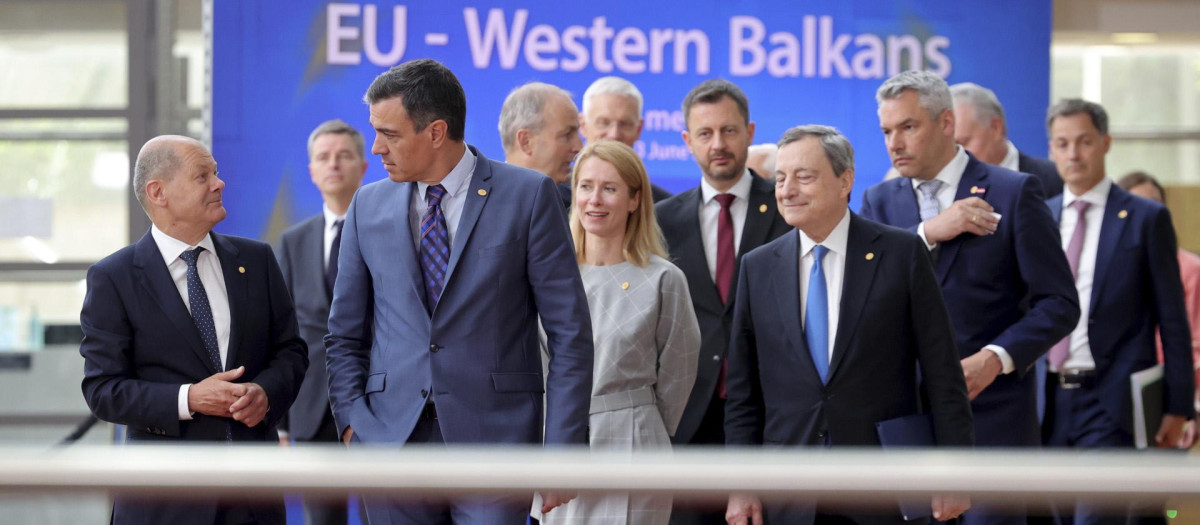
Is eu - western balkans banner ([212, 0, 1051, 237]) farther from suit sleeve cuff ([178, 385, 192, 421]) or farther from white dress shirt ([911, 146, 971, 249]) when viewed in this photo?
suit sleeve cuff ([178, 385, 192, 421])

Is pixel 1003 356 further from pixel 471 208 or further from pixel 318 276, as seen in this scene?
pixel 318 276

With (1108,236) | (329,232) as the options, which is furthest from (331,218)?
(1108,236)

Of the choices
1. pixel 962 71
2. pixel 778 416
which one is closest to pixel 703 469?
pixel 778 416

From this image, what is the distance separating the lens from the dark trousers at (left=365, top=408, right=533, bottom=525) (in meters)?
3.39

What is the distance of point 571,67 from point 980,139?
7.42ft

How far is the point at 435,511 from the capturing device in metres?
3.51


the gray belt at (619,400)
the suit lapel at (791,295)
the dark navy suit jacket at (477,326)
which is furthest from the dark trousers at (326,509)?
the suit lapel at (791,295)

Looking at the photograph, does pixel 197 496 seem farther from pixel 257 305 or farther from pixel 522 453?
pixel 257 305

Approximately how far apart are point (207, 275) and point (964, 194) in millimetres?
2565

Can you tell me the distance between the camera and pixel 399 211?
3.60m

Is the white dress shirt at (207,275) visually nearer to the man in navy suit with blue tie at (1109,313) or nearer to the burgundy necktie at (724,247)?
the burgundy necktie at (724,247)

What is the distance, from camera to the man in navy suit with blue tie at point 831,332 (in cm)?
395

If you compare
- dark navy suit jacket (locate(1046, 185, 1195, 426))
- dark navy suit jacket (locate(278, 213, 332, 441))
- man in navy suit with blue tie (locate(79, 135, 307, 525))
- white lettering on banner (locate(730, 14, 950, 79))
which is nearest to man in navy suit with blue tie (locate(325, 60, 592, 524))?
man in navy suit with blue tie (locate(79, 135, 307, 525))

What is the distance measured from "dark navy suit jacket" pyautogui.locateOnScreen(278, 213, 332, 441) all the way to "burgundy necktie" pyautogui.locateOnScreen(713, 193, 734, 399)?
175 cm
